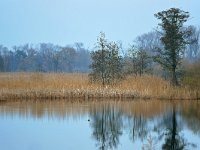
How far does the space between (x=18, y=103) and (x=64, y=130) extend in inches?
303

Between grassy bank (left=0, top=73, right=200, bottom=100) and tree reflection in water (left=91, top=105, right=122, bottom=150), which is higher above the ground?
grassy bank (left=0, top=73, right=200, bottom=100)

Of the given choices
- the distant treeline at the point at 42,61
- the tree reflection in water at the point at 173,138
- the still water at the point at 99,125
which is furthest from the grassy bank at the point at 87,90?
the distant treeline at the point at 42,61

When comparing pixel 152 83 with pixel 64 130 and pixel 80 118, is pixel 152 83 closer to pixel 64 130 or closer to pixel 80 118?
pixel 80 118

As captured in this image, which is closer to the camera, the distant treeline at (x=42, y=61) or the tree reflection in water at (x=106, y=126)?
the tree reflection in water at (x=106, y=126)

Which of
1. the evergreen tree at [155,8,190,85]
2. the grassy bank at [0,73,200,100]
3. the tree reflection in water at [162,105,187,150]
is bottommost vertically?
the tree reflection in water at [162,105,187,150]

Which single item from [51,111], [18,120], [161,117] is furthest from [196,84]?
[18,120]

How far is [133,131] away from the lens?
17.8 m

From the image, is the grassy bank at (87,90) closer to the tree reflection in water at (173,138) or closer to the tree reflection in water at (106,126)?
the tree reflection in water at (106,126)

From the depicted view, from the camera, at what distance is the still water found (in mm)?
15195

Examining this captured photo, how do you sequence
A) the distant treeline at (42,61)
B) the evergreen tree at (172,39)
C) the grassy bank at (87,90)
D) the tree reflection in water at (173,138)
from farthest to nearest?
the distant treeline at (42,61) → the evergreen tree at (172,39) → the grassy bank at (87,90) → the tree reflection in water at (173,138)

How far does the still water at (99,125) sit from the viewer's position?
15.2 metres

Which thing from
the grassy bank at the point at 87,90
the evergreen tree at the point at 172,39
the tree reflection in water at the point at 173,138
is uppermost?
the evergreen tree at the point at 172,39

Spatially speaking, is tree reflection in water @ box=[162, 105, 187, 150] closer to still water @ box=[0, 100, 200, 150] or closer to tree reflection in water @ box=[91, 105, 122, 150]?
still water @ box=[0, 100, 200, 150]

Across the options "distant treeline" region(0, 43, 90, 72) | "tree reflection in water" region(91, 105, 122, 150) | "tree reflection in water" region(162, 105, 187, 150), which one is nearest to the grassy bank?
"tree reflection in water" region(91, 105, 122, 150)
